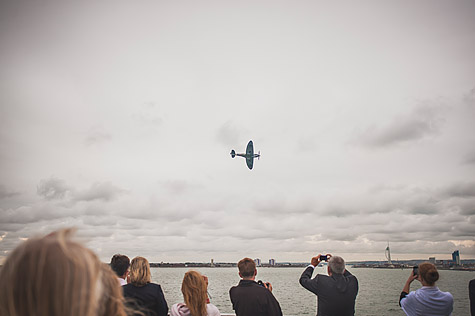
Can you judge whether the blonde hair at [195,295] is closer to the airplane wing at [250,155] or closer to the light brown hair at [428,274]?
the light brown hair at [428,274]

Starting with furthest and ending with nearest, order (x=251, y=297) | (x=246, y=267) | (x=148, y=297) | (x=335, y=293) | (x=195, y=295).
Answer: (x=335, y=293) < (x=246, y=267) < (x=251, y=297) < (x=148, y=297) < (x=195, y=295)

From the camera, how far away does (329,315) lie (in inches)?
251

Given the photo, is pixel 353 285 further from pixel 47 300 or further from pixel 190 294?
pixel 47 300

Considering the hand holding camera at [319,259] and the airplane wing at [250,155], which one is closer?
the hand holding camera at [319,259]

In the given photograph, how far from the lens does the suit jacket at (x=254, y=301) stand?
5828 millimetres

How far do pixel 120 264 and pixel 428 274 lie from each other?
5.12m

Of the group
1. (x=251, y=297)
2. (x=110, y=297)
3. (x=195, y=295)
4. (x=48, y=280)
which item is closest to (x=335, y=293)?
(x=251, y=297)

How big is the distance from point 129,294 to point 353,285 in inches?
154

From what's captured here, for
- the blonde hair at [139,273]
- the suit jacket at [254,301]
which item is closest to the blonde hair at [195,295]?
the blonde hair at [139,273]

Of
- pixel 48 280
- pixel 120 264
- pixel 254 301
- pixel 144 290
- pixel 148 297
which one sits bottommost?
pixel 254 301

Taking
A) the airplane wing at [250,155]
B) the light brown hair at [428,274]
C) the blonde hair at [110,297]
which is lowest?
the light brown hair at [428,274]

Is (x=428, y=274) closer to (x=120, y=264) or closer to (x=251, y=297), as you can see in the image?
(x=251, y=297)

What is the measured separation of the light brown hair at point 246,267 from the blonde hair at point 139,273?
5.11 feet

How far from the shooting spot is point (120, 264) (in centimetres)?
618
